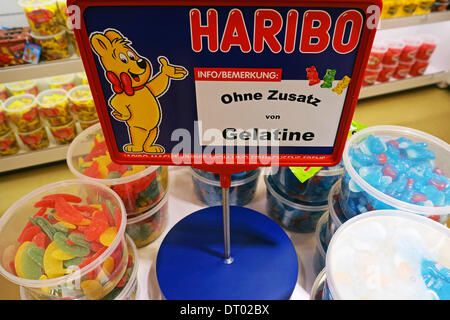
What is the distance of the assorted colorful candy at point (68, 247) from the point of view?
2.32 ft

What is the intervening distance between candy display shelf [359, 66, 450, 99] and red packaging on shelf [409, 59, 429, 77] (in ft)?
0.13

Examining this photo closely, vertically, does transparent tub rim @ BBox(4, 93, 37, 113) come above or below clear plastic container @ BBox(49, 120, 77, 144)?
above

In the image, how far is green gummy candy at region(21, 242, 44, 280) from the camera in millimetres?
696

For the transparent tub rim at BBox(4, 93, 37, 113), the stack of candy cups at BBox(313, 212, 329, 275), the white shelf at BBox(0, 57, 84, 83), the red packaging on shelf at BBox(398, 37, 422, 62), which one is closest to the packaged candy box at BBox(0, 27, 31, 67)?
the white shelf at BBox(0, 57, 84, 83)

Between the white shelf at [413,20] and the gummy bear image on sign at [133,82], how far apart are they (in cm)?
200

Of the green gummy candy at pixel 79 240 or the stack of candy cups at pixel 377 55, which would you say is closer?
the green gummy candy at pixel 79 240

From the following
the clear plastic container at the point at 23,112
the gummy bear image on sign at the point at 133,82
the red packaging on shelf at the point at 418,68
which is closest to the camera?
the gummy bear image on sign at the point at 133,82

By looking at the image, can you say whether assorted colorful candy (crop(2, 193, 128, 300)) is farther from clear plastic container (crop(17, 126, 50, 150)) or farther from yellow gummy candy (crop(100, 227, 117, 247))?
clear plastic container (crop(17, 126, 50, 150))

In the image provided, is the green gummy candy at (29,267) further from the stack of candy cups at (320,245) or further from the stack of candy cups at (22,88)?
the stack of candy cups at (22,88)

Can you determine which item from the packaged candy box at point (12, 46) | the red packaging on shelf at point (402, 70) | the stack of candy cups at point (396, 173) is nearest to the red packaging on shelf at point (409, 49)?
the red packaging on shelf at point (402, 70)

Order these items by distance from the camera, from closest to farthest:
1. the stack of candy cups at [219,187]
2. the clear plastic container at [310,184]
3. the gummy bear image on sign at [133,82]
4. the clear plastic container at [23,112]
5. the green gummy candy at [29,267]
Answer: the gummy bear image on sign at [133,82], the green gummy candy at [29,267], the clear plastic container at [310,184], the stack of candy cups at [219,187], the clear plastic container at [23,112]

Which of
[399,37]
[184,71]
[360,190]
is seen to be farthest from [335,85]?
[399,37]

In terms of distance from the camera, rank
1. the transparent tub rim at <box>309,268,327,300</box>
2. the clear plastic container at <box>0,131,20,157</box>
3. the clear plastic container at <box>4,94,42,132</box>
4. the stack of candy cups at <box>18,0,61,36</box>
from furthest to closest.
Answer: the clear plastic container at <box>0,131,20,157</box> < the clear plastic container at <box>4,94,42,132</box> < the stack of candy cups at <box>18,0,61,36</box> < the transparent tub rim at <box>309,268,327,300</box>
